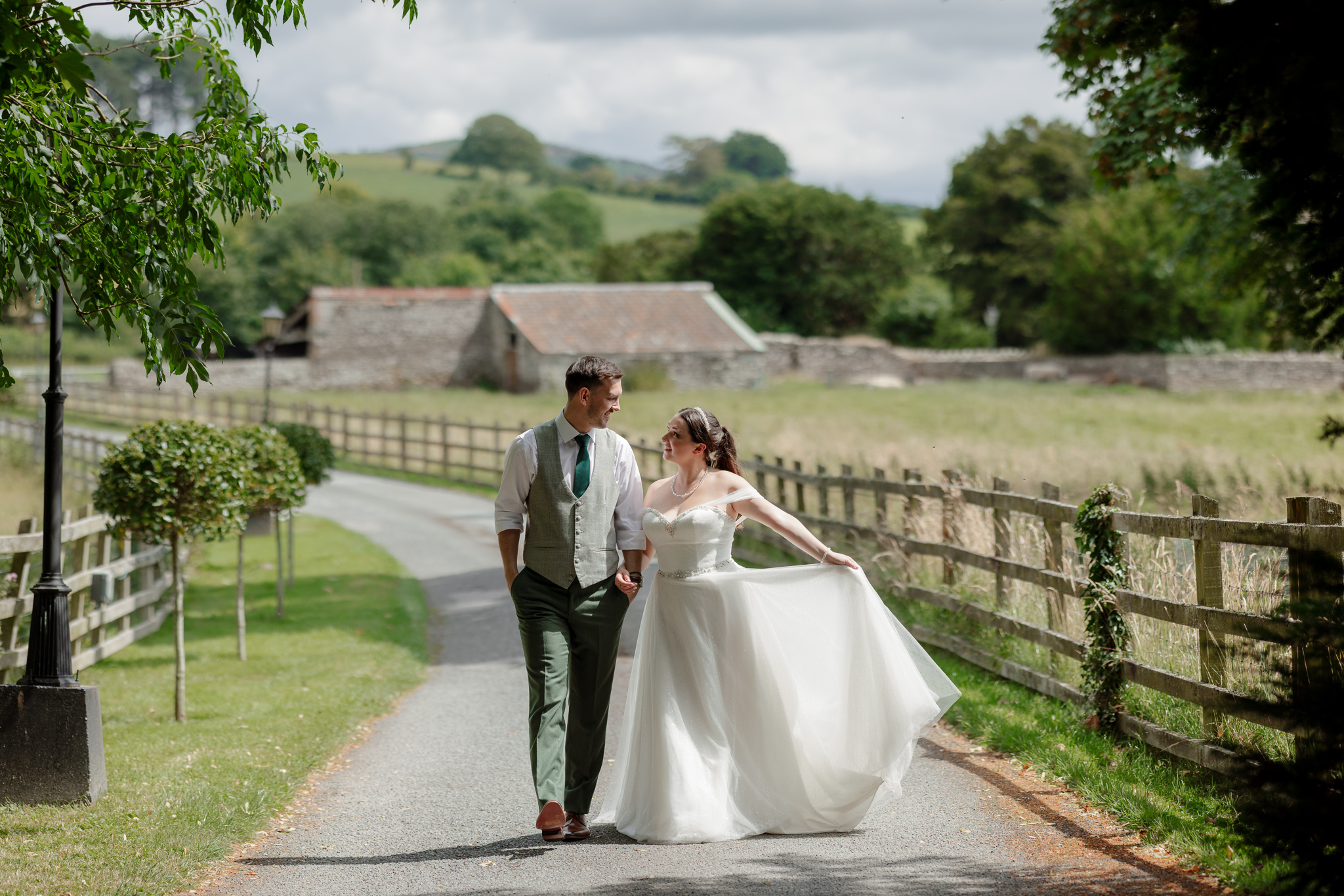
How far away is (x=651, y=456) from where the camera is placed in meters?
20.4

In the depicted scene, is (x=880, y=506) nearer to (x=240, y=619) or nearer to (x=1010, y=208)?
(x=240, y=619)

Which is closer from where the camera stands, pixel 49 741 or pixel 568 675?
pixel 568 675

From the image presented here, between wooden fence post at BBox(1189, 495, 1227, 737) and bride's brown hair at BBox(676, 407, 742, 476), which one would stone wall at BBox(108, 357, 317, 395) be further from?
wooden fence post at BBox(1189, 495, 1227, 737)

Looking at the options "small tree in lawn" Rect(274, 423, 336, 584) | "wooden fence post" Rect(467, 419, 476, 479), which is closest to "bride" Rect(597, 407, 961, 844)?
"small tree in lawn" Rect(274, 423, 336, 584)

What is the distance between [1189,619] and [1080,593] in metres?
1.14

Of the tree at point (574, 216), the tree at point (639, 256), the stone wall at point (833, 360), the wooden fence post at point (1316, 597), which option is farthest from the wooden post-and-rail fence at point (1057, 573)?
the tree at point (574, 216)

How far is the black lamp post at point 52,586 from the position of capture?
19.0 ft

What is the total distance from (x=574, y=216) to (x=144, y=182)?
112409mm

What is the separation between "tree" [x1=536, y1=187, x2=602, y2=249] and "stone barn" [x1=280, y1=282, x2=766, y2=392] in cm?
6312

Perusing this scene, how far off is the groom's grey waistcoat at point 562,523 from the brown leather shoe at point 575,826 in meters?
1.00

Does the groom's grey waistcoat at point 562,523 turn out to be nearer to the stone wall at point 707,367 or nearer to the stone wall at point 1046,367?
the stone wall at point 1046,367

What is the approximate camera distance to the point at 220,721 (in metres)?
7.74

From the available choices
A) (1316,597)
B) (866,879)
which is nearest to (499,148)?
(866,879)

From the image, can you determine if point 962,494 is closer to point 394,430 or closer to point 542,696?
point 542,696
